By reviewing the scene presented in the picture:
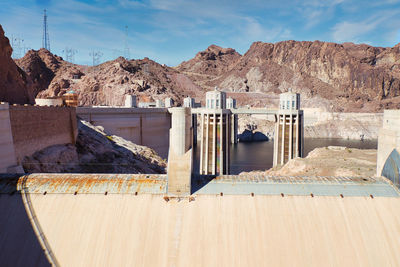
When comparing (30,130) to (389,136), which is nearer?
(389,136)

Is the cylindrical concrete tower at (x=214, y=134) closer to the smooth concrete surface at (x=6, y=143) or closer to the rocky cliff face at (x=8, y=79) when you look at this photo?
the rocky cliff face at (x=8, y=79)

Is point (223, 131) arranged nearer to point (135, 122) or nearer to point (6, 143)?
point (135, 122)

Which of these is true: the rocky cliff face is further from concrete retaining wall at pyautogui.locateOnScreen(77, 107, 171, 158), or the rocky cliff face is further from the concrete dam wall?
the concrete dam wall

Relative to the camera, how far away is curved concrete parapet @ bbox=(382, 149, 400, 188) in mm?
11242

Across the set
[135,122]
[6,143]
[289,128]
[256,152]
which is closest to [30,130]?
[6,143]

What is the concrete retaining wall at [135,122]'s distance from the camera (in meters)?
32.2

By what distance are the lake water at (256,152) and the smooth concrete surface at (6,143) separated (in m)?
33.0

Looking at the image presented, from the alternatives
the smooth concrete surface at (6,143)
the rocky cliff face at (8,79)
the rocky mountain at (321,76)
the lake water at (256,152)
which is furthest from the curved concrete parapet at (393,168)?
the rocky mountain at (321,76)

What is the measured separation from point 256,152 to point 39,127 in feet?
173

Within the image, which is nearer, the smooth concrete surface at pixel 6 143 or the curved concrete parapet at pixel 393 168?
the curved concrete parapet at pixel 393 168

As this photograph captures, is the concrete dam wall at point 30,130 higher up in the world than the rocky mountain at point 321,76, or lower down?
lower down

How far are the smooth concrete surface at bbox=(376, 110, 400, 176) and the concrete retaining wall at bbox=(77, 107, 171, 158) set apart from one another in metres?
26.5

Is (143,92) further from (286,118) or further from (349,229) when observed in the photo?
(349,229)

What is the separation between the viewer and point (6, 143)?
15172mm
